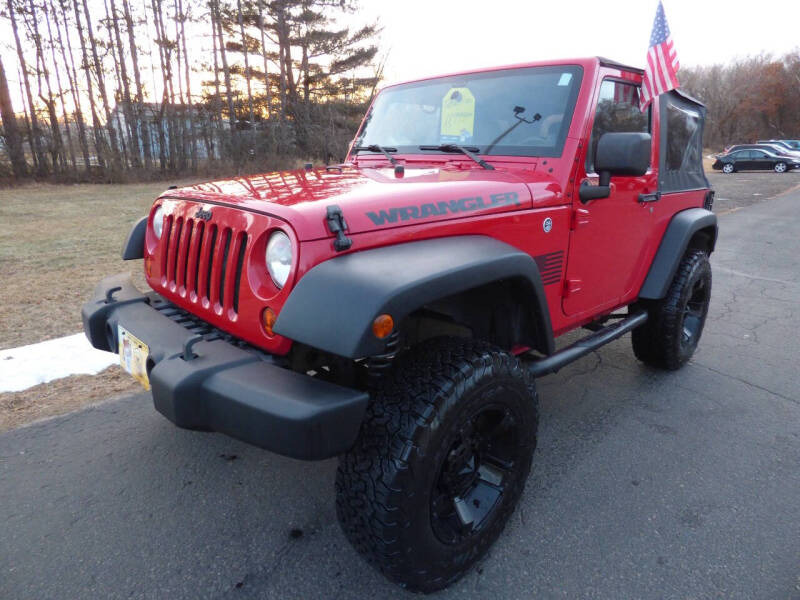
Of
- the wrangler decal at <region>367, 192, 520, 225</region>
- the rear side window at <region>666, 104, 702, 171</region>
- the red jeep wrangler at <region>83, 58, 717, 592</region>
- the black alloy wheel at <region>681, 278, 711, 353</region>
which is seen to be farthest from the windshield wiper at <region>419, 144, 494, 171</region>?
the black alloy wheel at <region>681, 278, 711, 353</region>

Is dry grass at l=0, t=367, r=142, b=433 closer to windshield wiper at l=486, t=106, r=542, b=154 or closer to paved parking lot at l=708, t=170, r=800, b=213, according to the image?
windshield wiper at l=486, t=106, r=542, b=154

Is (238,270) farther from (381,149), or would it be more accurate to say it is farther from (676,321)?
(676,321)

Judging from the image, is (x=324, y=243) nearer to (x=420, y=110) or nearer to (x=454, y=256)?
(x=454, y=256)

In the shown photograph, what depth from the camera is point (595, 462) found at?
2627 mm

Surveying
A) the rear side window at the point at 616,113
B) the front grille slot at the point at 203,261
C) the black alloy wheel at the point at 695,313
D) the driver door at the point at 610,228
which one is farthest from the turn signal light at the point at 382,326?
the black alloy wheel at the point at 695,313

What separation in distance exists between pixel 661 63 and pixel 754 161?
94.8 feet

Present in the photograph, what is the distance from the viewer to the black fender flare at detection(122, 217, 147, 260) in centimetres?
270

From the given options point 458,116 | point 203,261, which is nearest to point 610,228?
point 458,116

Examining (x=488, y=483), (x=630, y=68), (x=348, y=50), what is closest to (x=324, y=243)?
(x=488, y=483)

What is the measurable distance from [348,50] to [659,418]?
84.0ft

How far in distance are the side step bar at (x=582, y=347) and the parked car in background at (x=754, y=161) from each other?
1122 inches

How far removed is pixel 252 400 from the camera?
1.53m

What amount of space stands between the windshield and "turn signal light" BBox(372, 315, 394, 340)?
1.40m

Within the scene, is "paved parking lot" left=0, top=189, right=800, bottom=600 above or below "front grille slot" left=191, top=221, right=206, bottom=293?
below
